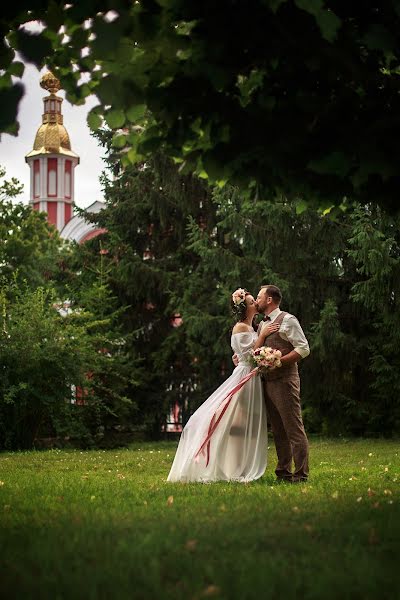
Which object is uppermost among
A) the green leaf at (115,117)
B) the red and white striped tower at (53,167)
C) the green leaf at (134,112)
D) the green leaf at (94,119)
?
the red and white striped tower at (53,167)

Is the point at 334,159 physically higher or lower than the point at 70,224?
lower

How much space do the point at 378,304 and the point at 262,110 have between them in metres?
14.6

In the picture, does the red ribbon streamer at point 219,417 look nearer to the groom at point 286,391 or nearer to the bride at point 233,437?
the bride at point 233,437

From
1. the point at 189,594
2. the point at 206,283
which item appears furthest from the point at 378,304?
the point at 189,594

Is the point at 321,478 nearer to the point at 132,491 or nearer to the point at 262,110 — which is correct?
the point at 132,491

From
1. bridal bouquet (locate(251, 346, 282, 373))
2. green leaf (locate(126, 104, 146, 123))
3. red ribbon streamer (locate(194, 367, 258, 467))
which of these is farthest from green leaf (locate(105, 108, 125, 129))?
red ribbon streamer (locate(194, 367, 258, 467))

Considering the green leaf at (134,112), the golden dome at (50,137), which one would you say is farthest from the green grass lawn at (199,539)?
the golden dome at (50,137)

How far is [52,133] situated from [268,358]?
60.1 m

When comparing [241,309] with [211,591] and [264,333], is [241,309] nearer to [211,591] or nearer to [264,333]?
[264,333]

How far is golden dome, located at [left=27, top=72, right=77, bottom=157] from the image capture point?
6662 cm

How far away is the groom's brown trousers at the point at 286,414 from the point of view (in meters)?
9.97

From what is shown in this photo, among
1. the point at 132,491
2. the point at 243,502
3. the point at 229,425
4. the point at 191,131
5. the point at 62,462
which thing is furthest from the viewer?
the point at 62,462

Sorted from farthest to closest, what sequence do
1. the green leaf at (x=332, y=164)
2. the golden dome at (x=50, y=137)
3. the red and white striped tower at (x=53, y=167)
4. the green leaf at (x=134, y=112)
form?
the golden dome at (x=50, y=137), the red and white striped tower at (x=53, y=167), the green leaf at (x=134, y=112), the green leaf at (x=332, y=164)

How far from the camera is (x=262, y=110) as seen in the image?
21.0ft
